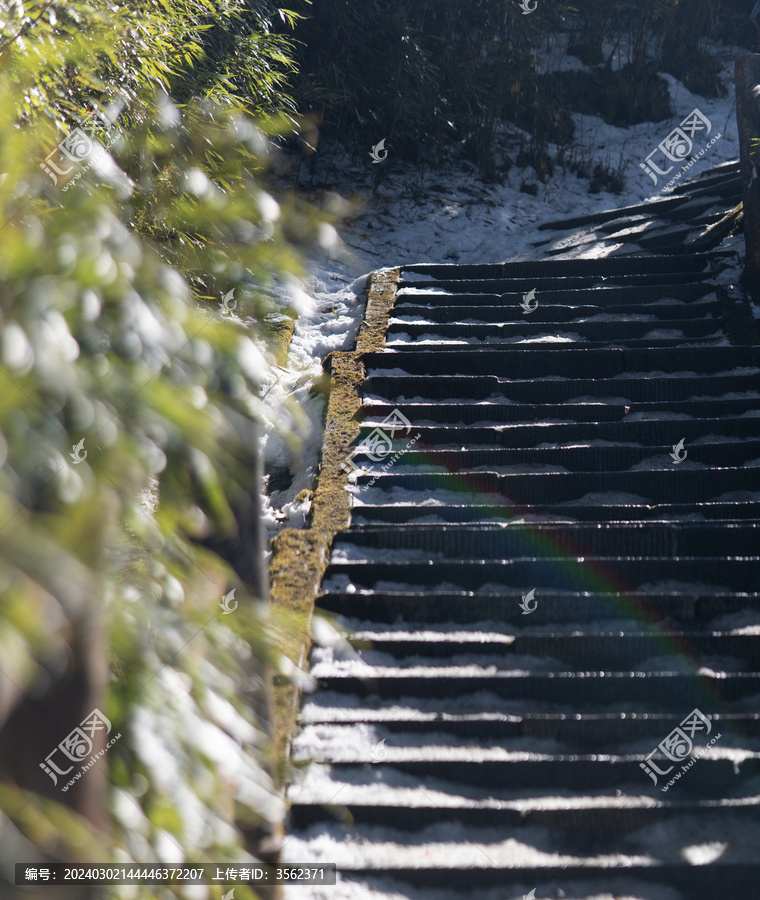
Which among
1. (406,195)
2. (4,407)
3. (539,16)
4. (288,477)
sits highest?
(539,16)

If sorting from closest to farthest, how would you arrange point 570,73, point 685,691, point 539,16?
point 685,691, point 539,16, point 570,73

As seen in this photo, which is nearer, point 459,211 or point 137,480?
point 137,480

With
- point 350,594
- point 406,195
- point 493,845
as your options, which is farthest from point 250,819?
point 406,195

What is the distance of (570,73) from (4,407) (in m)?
12.4

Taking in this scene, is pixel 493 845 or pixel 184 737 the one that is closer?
pixel 184 737

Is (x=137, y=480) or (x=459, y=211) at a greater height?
(x=459, y=211)

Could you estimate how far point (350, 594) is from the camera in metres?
3.20

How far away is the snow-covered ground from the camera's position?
5.70 m

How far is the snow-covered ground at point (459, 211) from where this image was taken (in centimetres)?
570

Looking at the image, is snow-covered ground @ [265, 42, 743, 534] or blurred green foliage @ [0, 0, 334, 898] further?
snow-covered ground @ [265, 42, 743, 534]

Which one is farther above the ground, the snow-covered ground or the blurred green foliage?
the snow-covered ground

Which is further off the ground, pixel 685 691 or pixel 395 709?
pixel 685 691

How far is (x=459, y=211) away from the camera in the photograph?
8.82m

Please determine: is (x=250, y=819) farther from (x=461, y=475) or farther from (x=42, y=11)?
(x=42, y=11)
